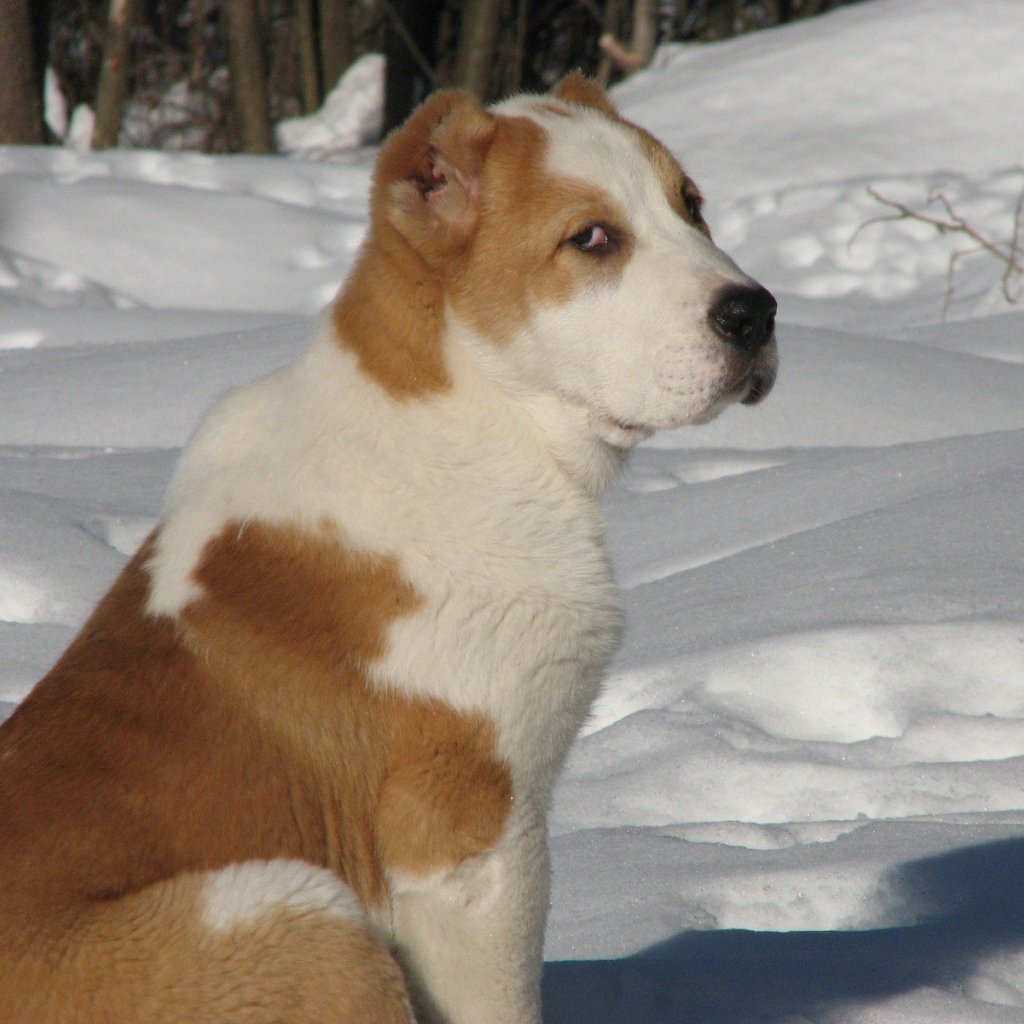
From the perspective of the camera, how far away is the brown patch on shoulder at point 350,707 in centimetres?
239

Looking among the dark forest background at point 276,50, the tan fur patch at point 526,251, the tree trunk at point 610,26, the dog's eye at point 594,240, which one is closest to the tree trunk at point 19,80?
the dark forest background at point 276,50

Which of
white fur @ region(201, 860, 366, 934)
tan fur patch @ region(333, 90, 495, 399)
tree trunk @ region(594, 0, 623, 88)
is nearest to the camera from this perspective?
white fur @ region(201, 860, 366, 934)

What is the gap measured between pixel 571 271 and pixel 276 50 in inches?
748

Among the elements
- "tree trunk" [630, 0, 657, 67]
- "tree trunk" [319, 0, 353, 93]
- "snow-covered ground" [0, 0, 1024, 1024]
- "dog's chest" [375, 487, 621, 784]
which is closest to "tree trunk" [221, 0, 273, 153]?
"tree trunk" [319, 0, 353, 93]

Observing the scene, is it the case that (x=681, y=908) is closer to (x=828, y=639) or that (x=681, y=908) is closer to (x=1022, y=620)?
(x=828, y=639)

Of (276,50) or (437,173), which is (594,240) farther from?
(276,50)

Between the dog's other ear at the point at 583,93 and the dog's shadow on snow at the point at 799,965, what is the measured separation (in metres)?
1.72

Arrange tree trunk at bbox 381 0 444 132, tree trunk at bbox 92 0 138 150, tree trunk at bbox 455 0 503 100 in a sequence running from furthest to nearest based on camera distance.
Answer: tree trunk at bbox 381 0 444 132
tree trunk at bbox 455 0 503 100
tree trunk at bbox 92 0 138 150

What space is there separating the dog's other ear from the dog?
0.53 feet

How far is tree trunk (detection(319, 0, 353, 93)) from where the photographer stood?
707 inches

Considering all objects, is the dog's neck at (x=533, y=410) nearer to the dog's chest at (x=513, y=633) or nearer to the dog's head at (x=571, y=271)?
the dog's head at (x=571, y=271)

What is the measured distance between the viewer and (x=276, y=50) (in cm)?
2047

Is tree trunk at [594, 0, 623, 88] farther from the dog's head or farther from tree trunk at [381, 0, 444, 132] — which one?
the dog's head

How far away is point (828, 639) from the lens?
170 inches
